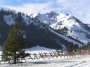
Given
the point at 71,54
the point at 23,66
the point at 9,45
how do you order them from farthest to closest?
the point at 71,54
the point at 9,45
the point at 23,66

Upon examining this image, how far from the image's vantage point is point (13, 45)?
165 feet

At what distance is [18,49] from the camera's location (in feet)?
167

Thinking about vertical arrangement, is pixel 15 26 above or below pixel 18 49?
above

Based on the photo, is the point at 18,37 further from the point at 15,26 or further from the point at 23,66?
the point at 23,66

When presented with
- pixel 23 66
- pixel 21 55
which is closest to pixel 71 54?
pixel 21 55

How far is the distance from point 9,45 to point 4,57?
206 cm

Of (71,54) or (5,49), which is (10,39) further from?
(71,54)

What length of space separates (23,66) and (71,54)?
41.2 meters

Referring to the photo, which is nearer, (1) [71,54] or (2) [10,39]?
(2) [10,39]

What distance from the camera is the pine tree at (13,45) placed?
50125mm

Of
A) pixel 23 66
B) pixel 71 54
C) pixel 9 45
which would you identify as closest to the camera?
pixel 23 66

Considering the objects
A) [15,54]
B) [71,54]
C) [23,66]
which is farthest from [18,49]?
[71,54]

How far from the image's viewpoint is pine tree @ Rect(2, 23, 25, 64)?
50.1m

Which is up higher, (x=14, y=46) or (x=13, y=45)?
(x=13, y=45)
